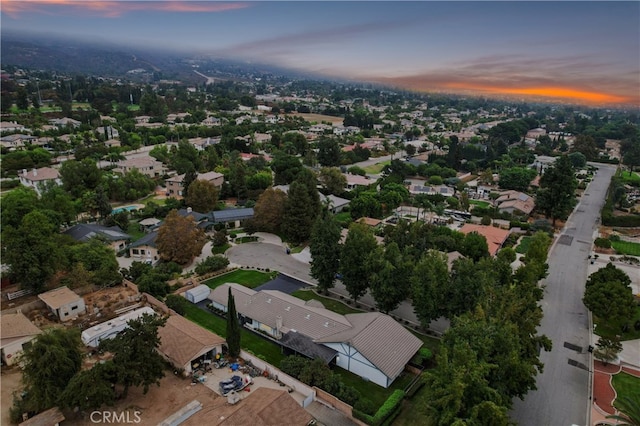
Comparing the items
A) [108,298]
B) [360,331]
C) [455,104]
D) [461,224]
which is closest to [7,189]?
[108,298]

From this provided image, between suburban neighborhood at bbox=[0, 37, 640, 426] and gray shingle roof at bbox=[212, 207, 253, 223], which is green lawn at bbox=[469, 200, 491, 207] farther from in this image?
gray shingle roof at bbox=[212, 207, 253, 223]

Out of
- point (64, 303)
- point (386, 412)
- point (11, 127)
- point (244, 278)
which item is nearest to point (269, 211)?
point (244, 278)

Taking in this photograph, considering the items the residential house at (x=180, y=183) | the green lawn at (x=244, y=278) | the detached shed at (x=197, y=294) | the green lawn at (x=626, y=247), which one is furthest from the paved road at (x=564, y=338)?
the residential house at (x=180, y=183)

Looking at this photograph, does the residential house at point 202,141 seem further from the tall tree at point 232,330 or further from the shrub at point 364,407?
the shrub at point 364,407

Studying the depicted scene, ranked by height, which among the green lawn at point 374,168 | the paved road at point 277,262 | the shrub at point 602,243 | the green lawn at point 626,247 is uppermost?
the shrub at point 602,243

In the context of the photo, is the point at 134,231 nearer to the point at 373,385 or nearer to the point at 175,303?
the point at 175,303

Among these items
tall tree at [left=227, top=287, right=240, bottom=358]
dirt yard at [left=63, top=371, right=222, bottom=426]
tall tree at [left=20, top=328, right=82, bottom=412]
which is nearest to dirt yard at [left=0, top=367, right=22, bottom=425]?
tall tree at [left=20, top=328, right=82, bottom=412]

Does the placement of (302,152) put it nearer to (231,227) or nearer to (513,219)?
(231,227)
